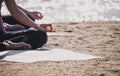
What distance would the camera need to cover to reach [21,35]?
6484 mm

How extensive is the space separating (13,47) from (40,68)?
1135 mm

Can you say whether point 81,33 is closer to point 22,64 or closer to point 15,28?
point 15,28

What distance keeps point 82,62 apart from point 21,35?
1.31 metres

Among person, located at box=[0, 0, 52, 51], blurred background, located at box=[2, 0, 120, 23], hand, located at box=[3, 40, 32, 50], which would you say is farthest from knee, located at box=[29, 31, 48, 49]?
blurred background, located at box=[2, 0, 120, 23]

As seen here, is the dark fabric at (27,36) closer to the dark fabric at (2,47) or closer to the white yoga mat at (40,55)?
the dark fabric at (2,47)

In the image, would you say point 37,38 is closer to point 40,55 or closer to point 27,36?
point 27,36

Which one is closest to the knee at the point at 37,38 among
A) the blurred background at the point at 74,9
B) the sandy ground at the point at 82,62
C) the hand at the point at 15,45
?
the hand at the point at 15,45

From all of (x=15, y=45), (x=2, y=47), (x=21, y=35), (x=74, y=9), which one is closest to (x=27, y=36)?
(x=21, y=35)

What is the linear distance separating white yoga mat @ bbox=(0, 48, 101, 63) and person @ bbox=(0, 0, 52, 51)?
0.12 m

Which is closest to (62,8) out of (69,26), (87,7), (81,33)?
(87,7)

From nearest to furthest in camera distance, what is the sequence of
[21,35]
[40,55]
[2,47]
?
[40,55], [2,47], [21,35]

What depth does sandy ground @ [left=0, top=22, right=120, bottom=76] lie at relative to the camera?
5270 mm

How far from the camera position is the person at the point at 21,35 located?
623cm

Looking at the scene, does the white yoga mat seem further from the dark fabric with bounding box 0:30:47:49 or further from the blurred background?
the blurred background
